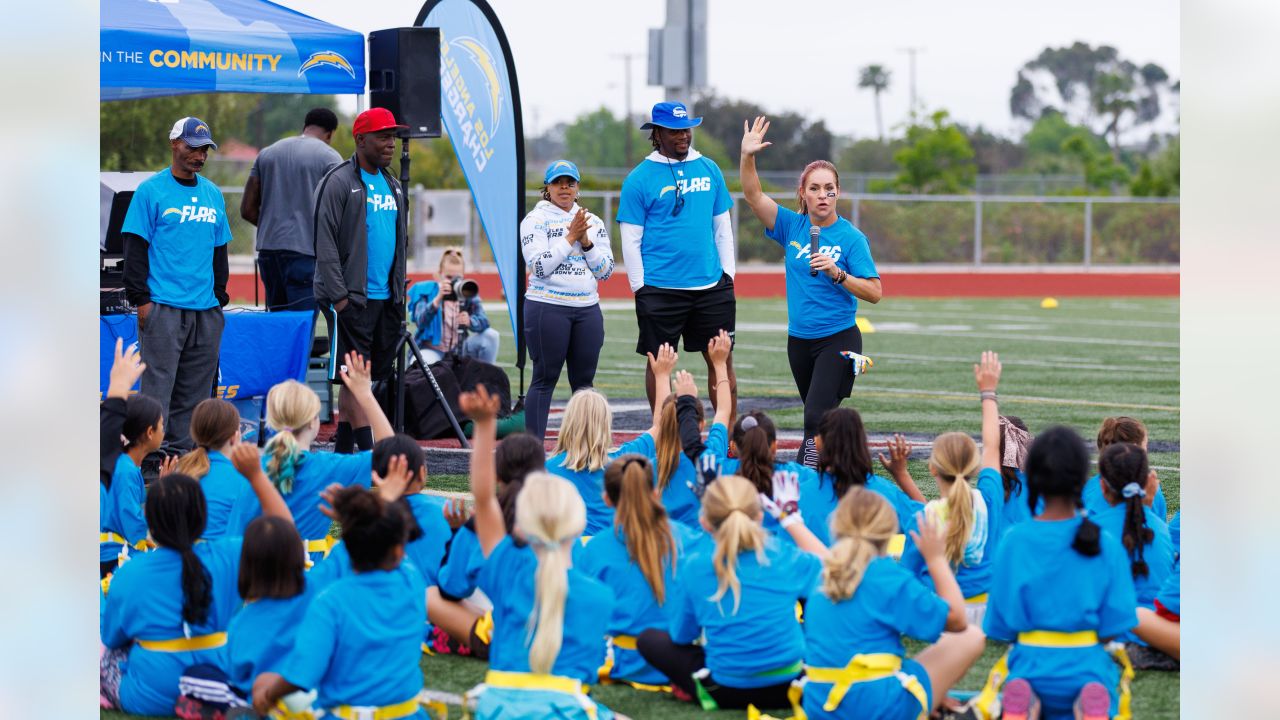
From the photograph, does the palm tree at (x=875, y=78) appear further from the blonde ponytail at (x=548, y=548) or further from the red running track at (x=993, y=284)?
the blonde ponytail at (x=548, y=548)

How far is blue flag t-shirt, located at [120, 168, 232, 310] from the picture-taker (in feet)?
27.5

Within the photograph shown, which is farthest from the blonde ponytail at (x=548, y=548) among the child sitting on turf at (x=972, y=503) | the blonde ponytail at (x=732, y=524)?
the child sitting on turf at (x=972, y=503)

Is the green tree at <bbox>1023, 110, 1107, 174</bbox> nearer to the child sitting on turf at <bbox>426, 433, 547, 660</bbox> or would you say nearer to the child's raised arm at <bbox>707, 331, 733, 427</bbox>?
the child's raised arm at <bbox>707, 331, 733, 427</bbox>

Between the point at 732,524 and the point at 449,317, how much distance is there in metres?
7.24

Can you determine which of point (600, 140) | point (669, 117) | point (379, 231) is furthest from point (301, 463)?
point (600, 140)

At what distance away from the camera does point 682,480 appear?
624cm

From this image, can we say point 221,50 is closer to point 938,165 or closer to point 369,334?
point 369,334

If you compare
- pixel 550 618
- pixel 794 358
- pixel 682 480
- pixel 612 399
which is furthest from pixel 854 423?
pixel 612 399

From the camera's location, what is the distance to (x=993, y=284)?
A: 3297cm

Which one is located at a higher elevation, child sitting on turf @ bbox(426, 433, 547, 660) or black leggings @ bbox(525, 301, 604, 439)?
black leggings @ bbox(525, 301, 604, 439)

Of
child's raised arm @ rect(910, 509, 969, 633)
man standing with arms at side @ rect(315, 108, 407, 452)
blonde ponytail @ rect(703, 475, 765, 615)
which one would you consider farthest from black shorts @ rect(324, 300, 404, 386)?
child's raised arm @ rect(910, 509, 969, 633)

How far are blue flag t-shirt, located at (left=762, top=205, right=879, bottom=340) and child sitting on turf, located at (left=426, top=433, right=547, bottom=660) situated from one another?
2.61 meters

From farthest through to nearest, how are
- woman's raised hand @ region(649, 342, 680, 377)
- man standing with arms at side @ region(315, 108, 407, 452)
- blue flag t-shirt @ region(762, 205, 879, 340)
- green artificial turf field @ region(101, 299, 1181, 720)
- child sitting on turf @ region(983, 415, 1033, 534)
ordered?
man standing with arms at side @ region(315, 108, 407, 452) → blue flag t-shirt @ region(762, 205, 879, 340) → woman's raised hand @ region(649, 342, 680, 377) → child sitting on turf @ region(983, 415, 1033, 534) → green artificial turf field @ region(101, 299, 1181, 720)
